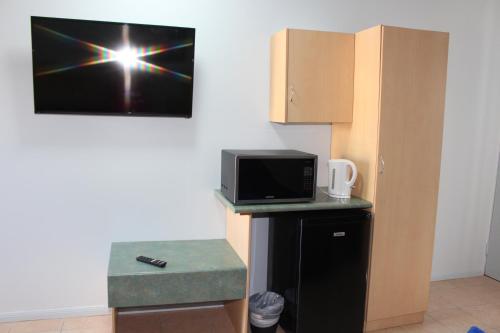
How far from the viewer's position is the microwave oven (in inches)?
107

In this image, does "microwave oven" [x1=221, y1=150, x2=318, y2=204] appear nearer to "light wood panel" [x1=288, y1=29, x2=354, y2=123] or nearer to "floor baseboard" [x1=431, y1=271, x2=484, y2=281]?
"light wood panel" [x1=288, y1=29, x2=354, y2=123]

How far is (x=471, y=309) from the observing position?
3.40 meters

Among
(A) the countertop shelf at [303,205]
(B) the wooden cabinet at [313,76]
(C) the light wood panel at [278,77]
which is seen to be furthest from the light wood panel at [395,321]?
(C) the light wood panel at [278,77]

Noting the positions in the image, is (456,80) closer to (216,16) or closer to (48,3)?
(216,16)

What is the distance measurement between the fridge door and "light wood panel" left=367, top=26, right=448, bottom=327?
0.16 m

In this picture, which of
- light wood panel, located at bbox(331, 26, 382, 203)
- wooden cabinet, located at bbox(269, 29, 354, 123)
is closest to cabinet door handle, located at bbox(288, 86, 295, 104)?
wooden cabinet, located at bbox(269, 29, 354, 123)

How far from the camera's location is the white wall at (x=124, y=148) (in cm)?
283

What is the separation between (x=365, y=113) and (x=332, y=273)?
1.03 m

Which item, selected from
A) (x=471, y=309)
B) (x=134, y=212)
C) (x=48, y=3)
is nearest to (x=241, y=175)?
(x=134, y=212)

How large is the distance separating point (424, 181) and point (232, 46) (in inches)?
60.8

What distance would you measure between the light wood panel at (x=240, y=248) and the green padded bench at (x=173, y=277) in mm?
52

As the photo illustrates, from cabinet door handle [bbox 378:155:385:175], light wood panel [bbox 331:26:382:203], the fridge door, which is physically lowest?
the fridge door

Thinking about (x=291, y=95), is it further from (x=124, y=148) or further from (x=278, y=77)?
(x=124, y=148)

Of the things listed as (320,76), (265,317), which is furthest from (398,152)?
(265,317)
